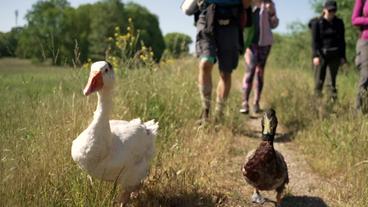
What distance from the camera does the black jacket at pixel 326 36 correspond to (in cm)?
761

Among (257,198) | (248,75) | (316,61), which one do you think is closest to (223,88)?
(248,75)

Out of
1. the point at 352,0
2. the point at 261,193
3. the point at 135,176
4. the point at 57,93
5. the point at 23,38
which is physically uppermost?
the point at 352,0

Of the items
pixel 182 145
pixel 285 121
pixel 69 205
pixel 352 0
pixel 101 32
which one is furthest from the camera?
pixel 352 0

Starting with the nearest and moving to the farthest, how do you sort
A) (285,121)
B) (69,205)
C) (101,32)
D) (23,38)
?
(69,205) → (23,38) → (285,121) → (101,32)

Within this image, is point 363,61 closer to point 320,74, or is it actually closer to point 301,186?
point 320,74

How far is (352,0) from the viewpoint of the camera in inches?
529

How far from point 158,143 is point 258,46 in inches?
149

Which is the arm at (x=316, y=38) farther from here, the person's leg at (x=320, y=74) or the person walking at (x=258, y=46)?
the person walking at (x=258, y=46)

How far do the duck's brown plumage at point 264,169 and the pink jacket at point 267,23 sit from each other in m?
4.25

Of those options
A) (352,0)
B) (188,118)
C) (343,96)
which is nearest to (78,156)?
(188,118)

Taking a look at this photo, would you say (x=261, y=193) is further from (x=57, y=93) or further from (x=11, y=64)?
(x=11, y=64)

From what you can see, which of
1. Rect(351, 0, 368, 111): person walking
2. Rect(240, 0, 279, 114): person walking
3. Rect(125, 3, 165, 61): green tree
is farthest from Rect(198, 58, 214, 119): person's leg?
Rect(351, 0, 368, 111): person walking

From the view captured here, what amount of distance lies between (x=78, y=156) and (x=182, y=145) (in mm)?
1598

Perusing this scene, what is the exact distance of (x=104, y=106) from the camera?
3363 millimetres
